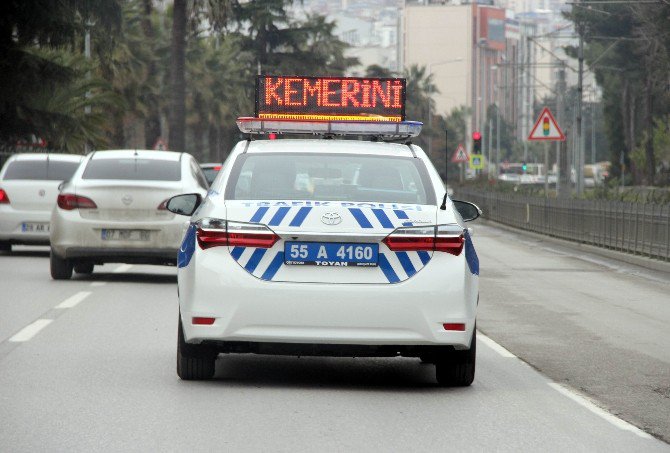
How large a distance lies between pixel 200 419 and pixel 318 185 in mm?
1963

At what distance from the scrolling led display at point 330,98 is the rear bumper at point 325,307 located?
99.8 inches

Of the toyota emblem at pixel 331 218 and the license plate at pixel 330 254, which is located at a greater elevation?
the toyota emblem at pixel 331 218

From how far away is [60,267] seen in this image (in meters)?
18.8

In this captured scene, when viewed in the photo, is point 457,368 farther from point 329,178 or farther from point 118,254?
point 118,254

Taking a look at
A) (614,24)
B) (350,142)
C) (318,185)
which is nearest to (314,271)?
(318,185)

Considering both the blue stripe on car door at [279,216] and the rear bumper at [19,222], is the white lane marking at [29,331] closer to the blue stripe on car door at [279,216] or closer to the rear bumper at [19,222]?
the blue stripe on car door at [279,216]

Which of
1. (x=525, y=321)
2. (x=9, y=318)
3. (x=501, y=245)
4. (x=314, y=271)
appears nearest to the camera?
(x=314, y=271)

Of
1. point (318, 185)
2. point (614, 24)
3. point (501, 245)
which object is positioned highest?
point (614, 24)

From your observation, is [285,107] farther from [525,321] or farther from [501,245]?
[501,245]

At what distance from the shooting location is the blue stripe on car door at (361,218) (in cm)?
938

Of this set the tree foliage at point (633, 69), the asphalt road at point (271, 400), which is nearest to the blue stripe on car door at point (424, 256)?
the asphalt road at point (271, 400)

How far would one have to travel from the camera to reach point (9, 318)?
46.4ft

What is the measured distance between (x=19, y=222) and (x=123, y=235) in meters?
5.63

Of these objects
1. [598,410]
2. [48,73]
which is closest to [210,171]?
[48,73]
